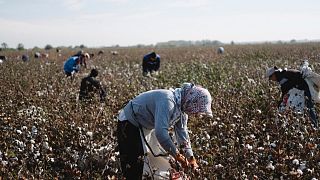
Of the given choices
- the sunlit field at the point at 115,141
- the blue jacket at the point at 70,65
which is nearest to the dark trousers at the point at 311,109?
the sunlit field at the point at 115,141

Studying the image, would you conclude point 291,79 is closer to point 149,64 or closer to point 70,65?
point 149,64

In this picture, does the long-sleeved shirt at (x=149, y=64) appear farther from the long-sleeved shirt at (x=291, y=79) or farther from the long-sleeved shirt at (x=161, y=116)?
the long-sleeved shirt at (x=161, y=116)

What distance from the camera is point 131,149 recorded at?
320 cm

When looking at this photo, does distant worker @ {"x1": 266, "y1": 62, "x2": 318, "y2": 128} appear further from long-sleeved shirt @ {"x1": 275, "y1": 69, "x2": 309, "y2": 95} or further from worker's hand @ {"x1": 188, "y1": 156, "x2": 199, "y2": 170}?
Result: worker's hand @ {"x1": 188, "y1": 156, "x2": 199, "y2": 170}

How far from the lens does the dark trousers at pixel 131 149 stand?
10.5ft

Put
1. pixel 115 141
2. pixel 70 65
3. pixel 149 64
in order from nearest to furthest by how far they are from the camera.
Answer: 1. pixel 115 141
2. pixel 70 65
3. pixel 149 64

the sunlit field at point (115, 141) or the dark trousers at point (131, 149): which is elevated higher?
the dark trousers at point (131, 149)

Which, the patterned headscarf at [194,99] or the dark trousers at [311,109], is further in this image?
the dark trousers at [311,109]

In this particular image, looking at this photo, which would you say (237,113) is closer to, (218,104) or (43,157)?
(218,104)

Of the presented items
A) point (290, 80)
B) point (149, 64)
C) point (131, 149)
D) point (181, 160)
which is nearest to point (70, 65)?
point (149, 64)

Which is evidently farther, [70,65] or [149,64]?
[149,64]

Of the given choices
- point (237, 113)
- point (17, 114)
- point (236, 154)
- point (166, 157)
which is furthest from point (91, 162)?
A: point (237, 113)

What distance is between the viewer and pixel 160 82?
9.45 meters

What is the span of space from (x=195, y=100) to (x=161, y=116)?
243 millimetres
